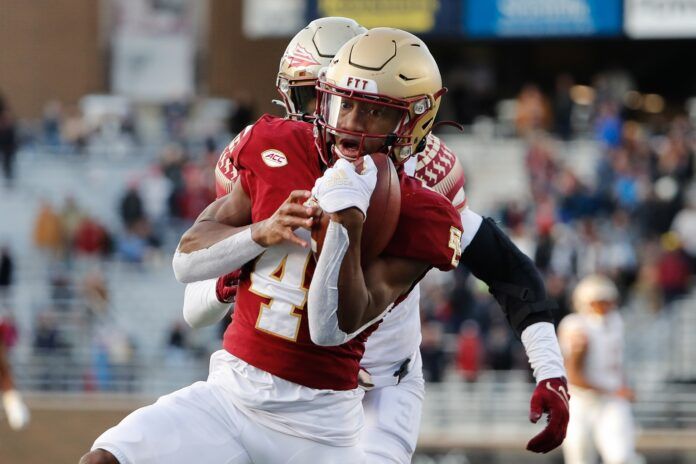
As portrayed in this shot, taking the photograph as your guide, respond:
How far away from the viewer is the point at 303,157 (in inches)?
157

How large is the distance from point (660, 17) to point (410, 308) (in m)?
13.2

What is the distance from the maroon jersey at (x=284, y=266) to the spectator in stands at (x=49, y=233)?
446 inches

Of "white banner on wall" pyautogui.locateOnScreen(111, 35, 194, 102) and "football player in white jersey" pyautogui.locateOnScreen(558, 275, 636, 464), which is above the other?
"football player in white jersey" pyautogui.locateOnScreen(558, 275, 636, 464)

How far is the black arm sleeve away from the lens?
15.6 ft

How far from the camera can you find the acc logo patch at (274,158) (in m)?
3.96

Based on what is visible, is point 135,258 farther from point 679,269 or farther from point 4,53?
point 4,53

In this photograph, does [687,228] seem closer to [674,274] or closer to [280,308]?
[674,274]

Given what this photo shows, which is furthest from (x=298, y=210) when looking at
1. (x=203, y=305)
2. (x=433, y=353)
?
(x=433, y=353)

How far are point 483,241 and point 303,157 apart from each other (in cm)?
97

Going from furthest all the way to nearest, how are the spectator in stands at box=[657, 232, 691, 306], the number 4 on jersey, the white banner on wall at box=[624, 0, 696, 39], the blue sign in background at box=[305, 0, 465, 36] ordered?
the blue sign in background at box=[305, 0, 465, 36] < the white banner on wall at box=[624, 0, 696, 39] < the spectator in stands at box=[657, 232, 691, 306] < the number 4 on jersey

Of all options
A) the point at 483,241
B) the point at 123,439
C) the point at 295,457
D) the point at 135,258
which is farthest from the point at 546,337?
the point at 135,258

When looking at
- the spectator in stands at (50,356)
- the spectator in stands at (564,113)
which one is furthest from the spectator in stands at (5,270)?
the spectator in stands at (564,113)

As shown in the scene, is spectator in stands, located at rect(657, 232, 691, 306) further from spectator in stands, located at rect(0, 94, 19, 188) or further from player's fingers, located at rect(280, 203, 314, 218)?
player's fingers, located at rect(280, 203, 314, 218)

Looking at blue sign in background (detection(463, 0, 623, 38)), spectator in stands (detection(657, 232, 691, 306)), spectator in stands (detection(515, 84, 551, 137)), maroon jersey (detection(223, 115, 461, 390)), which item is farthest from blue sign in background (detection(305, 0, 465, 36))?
maroon jersey (detection(223, 115, 461, 390))
